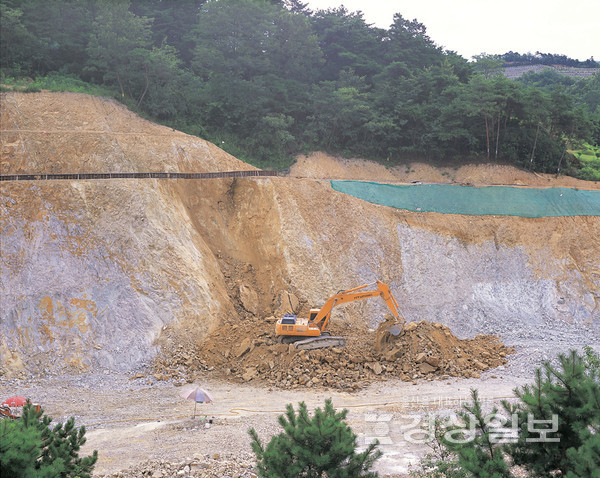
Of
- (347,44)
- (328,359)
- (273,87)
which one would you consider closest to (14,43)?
(273,87)

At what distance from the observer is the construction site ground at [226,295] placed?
60.5 feet

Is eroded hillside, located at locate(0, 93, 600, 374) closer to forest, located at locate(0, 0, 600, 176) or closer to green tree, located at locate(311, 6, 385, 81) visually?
forest, located at locate(0, 0, 600, 176)

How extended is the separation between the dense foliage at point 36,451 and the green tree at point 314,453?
3.59 m

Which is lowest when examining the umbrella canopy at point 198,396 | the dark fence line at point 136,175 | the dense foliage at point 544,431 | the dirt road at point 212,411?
the dirt road at point 212,411

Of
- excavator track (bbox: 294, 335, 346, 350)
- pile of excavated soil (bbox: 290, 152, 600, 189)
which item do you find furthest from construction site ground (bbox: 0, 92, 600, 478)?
pile of excavated soil (bbox: 290, 152, 600, 189)

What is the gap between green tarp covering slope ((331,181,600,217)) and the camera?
31.5m

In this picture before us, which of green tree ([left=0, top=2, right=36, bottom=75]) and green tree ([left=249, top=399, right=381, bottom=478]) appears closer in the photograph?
green tree ([left=249, top=399, right=381, bottom=478])

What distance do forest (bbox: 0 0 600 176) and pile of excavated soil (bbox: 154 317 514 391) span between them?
52.3ft

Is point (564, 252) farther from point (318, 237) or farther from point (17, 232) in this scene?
point (17, 232)

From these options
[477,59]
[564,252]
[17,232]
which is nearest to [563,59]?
[477,59]

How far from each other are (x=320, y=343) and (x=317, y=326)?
0.69 meters

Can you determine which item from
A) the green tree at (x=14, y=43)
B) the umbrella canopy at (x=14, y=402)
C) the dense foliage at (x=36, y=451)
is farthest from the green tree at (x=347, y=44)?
the dense foliage at (x=36, y=451)

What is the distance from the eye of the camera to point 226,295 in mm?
25234

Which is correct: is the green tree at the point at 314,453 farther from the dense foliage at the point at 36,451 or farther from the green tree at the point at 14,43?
the green tree at the point at 14,43
